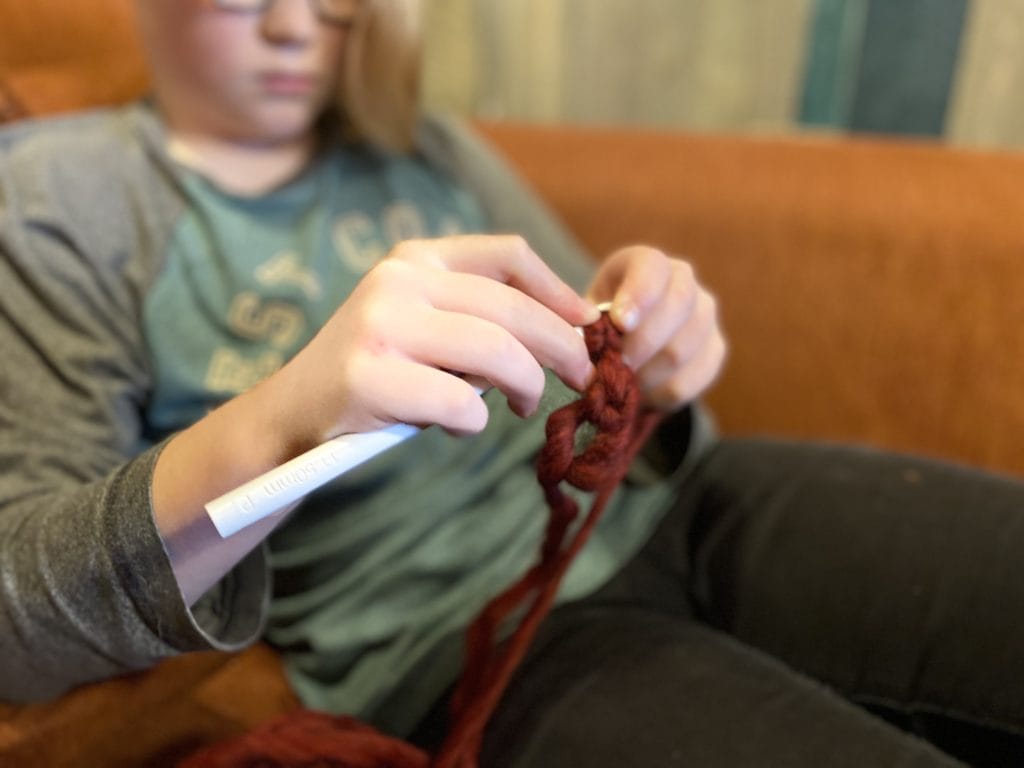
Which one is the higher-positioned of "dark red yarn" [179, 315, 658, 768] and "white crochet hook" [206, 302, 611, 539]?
"white crochet hook" [206, 302, 611, 539]

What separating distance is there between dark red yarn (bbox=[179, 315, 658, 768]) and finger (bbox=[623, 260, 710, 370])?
0.06ft

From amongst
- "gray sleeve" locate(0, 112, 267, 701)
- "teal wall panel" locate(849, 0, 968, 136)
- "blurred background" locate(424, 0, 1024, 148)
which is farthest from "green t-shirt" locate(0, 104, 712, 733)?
"teal wall panel" locate(849, 0, 968, 136)

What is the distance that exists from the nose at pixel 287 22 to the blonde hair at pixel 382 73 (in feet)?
0.22

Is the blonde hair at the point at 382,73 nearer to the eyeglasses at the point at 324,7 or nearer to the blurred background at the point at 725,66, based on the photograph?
the eyeglasses at the point at 324,7

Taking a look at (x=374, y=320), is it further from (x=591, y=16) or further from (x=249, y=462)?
(x=591, y=16)

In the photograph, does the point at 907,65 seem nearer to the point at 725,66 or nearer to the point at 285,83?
the point at 725,66

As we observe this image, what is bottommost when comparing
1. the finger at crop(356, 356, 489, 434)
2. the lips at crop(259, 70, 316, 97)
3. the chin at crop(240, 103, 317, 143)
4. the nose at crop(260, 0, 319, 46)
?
the finger at crop(356, 356, 489, 434)

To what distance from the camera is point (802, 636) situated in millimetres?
529

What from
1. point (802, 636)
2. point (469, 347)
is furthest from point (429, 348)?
point (802, 636)

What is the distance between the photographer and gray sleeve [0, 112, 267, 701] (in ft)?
1.23

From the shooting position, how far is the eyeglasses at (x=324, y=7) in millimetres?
515

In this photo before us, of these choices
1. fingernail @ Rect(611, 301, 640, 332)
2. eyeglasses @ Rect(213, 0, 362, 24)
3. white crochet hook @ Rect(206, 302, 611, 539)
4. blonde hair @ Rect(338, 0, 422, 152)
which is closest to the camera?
white crochet hook @ Rect(206, 302, 611, 539)

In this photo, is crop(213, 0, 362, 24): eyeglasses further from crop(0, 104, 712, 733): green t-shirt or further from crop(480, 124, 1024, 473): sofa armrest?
crop(480, 124, 1024, 473): sofa armrest

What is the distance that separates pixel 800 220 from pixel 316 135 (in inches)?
15.7
